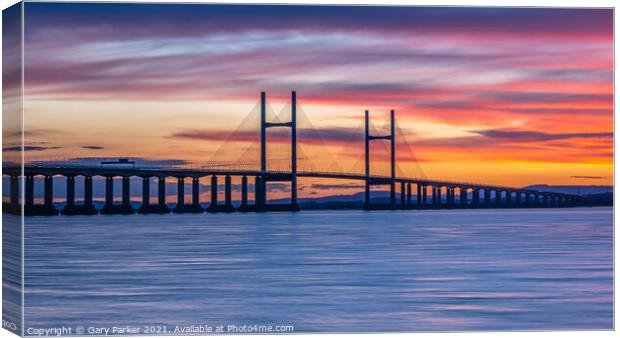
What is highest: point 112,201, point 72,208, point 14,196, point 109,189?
point 14,196

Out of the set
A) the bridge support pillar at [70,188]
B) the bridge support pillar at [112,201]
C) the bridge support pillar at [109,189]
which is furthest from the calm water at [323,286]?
the bridge support pillar at [112,201]

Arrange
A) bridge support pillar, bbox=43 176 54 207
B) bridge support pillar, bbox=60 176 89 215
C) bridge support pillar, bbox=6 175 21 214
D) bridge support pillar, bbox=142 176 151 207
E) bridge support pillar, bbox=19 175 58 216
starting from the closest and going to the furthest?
bridge support pillar, bbox=6 175 21 214
bridge support pillar, bbox=19 175 58 216
bridge support pillar, bbox=43 176 54 207
bridge support pillar, bbox=60 176 89 215
bridge support pillar, bbox=142 176 151 207

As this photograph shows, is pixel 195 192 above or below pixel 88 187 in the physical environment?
below

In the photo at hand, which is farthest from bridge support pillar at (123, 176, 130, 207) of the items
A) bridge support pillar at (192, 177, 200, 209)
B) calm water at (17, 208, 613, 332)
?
calm water at (17, 208, 613, 332)

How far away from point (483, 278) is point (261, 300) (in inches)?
106

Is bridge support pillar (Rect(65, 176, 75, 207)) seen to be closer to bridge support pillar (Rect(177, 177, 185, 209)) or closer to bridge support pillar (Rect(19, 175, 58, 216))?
bridge support pillar (Rect(19, 175, 58, 216))

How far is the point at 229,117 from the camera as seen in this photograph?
16531 millimetres

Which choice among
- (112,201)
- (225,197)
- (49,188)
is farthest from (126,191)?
(49,188)

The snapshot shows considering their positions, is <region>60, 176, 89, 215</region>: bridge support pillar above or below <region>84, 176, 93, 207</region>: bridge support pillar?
below

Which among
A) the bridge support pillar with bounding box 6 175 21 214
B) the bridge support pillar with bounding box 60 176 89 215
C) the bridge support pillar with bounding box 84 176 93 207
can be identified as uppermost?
the bridge support pillar with bounding box 6 175 21 214

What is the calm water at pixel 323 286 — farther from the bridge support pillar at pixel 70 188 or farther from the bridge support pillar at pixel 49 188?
the bridge support pillar at pixel 70 188

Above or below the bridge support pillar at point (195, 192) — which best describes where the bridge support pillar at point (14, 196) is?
above

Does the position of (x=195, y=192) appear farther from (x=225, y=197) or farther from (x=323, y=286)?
(x=323, y=286)

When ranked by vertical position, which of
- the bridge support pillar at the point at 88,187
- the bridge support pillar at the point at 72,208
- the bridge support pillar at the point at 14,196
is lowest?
the bridge support pillar at the point at 72,208
